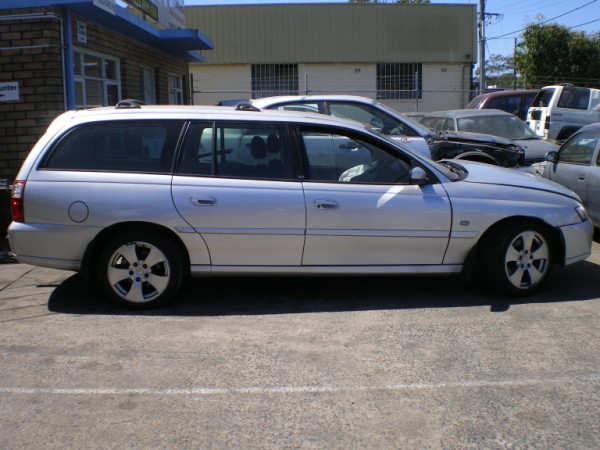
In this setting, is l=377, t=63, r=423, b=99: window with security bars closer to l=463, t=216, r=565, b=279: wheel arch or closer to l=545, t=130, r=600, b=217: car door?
l=545, t=130, r=600, b=217: car door

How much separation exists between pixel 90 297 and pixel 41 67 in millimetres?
3771

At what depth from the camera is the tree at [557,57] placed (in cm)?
3117

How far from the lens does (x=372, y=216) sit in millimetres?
5391

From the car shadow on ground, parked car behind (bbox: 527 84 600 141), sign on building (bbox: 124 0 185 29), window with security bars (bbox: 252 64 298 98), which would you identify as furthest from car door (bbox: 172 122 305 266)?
window with security bars (bbox: 252 64 298 98)

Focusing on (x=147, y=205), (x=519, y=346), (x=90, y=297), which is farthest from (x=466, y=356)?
(x=90, y=297)

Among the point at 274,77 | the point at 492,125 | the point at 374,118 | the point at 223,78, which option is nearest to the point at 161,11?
the point at 374,118

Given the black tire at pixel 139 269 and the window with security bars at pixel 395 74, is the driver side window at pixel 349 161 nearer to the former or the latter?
the black tire at pixel 139 269

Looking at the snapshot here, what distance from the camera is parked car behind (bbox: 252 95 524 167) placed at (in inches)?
343

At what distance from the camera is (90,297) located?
5871mm

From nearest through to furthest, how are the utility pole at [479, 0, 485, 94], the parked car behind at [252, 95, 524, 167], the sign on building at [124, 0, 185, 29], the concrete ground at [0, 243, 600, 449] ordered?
the concrete ground at [0, 243, 600, 449] → the parked car behind at [252, 95, 524, 167] → the sign on building at [124, 0, 185, 29] → the utility pole at [479, 0, 485, 94]

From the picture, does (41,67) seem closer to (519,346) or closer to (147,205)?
(147,205)

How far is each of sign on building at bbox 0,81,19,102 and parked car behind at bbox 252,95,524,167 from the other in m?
3.20

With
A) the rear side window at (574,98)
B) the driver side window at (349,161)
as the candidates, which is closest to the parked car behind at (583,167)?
the driver side window at (349,161)

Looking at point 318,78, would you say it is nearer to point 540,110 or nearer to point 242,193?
point 540,110
